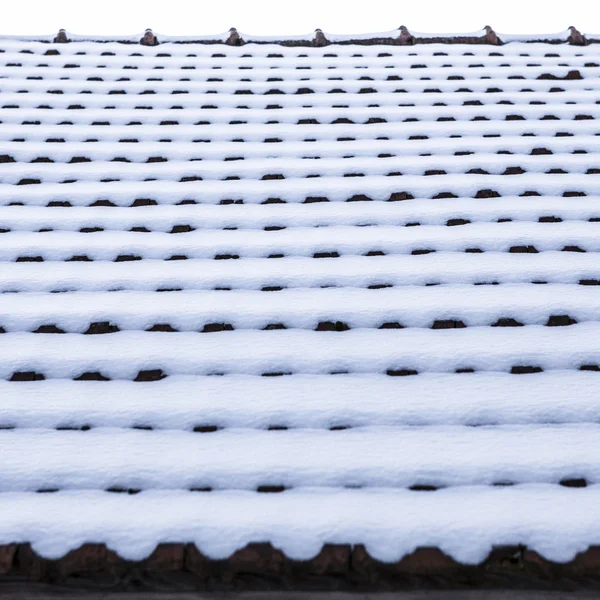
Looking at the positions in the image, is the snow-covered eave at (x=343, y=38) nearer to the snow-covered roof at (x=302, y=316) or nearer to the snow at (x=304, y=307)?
the snow-covered roof at (x=302, y=316)

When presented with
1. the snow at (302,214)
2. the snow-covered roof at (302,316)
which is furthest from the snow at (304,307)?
the snow at (302,214)

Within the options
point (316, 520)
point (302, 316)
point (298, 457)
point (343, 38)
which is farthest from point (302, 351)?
point (343, 38)

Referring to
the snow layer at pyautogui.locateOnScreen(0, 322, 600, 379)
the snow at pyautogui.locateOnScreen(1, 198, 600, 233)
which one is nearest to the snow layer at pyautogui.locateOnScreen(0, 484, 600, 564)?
the snow layer at pyautogui.locateOnScreen(0, 322, 600, 379)

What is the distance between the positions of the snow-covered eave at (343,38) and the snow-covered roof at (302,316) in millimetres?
828

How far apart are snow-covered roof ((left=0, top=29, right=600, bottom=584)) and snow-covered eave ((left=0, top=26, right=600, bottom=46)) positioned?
0.83 m

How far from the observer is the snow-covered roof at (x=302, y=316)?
1403 millimetres

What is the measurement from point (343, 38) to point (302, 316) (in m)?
3.18

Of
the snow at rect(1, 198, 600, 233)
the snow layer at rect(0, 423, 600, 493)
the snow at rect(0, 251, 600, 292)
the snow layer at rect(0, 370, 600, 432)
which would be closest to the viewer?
the snow layer at rect(0, 423, 600, 493)

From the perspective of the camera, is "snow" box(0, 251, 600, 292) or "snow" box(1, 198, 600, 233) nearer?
"snow" box(0, 251, 600, 292)

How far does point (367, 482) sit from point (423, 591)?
0.31 m

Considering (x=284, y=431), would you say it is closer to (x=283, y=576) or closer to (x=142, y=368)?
(x=283, y=576)

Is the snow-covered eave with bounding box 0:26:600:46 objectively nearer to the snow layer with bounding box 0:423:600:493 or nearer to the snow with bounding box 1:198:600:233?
the snow with bounding box 1:198:600:233

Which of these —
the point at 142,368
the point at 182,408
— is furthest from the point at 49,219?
the point at 182,408

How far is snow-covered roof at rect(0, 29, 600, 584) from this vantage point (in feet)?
4.60
